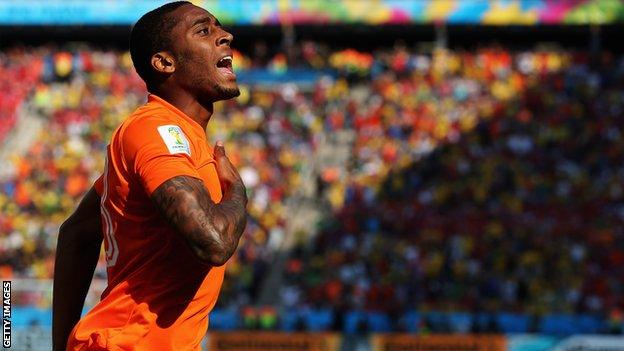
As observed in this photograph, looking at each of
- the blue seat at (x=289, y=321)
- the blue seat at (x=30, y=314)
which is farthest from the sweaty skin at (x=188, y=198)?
the blue seat at (x=289, y=321)

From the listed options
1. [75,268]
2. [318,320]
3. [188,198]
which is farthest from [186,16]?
[318,320]

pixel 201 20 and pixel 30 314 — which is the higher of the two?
pixel 201 20

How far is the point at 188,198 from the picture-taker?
2.98 m

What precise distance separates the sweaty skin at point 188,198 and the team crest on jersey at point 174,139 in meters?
0.10

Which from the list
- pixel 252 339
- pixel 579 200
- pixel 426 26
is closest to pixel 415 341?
pixel 252 339

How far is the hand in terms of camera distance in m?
3.22

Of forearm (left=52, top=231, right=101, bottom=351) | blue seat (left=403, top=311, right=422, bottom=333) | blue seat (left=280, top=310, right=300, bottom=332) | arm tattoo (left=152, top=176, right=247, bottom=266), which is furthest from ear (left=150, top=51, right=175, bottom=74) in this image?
blue seat (left=280, top=310, right=300, bottom=332)

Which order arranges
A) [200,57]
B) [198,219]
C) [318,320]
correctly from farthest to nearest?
[318,320]
[200,57]
[198,219]

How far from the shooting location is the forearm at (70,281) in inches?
142

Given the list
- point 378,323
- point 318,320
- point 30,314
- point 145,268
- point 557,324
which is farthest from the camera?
point 318,320

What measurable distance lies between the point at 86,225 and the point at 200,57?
70 cm

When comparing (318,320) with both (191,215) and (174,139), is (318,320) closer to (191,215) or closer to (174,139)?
(174,139)

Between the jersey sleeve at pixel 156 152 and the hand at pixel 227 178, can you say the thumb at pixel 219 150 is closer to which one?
the hand at pixel 227 178

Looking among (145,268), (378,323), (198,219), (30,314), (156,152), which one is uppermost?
(156,152)
